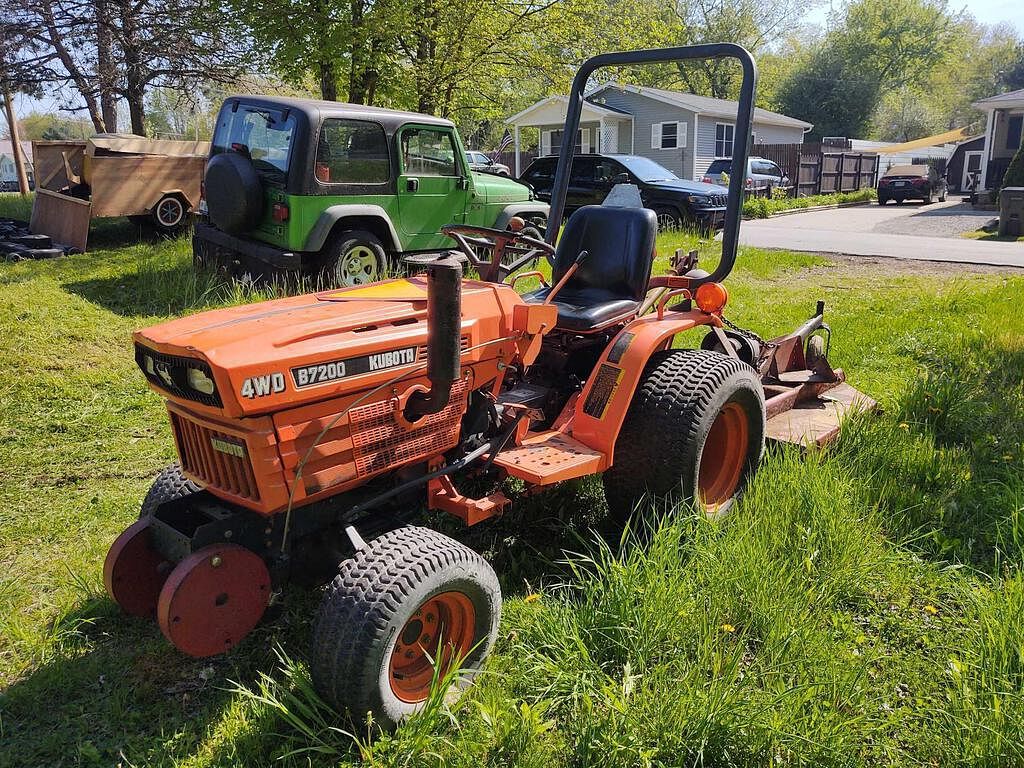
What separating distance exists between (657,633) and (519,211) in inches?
288

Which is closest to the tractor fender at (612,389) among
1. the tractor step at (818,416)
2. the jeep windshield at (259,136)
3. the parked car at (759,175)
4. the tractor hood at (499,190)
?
the tractor step at (818,416)

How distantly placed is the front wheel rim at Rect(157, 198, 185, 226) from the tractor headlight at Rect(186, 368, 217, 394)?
29.0 ft

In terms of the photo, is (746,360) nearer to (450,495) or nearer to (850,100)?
(450,495)

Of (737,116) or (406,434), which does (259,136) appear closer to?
(737,116)

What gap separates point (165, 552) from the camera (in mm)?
2586

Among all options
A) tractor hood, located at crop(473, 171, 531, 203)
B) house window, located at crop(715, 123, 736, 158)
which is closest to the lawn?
tractor hood, located at crop(473, 171, 531, 203)

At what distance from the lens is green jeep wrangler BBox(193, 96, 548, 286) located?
7.00m

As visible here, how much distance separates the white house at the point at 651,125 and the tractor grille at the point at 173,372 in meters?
23.9

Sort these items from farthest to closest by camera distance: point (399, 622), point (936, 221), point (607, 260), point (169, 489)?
1. point (936, 221)
2. point (607, 260)
3. point (169, 489)
4. point (399, 622)

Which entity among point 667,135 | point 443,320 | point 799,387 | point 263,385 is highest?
point 667,135

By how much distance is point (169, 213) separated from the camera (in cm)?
1027

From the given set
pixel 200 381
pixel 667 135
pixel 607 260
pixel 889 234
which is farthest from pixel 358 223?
pixel 667 135

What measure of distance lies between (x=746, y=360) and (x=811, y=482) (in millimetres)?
1048

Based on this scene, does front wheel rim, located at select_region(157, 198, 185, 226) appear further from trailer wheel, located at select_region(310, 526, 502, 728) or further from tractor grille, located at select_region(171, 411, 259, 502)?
trailer wheel, located at select_region(310, 526, 502, 728)
